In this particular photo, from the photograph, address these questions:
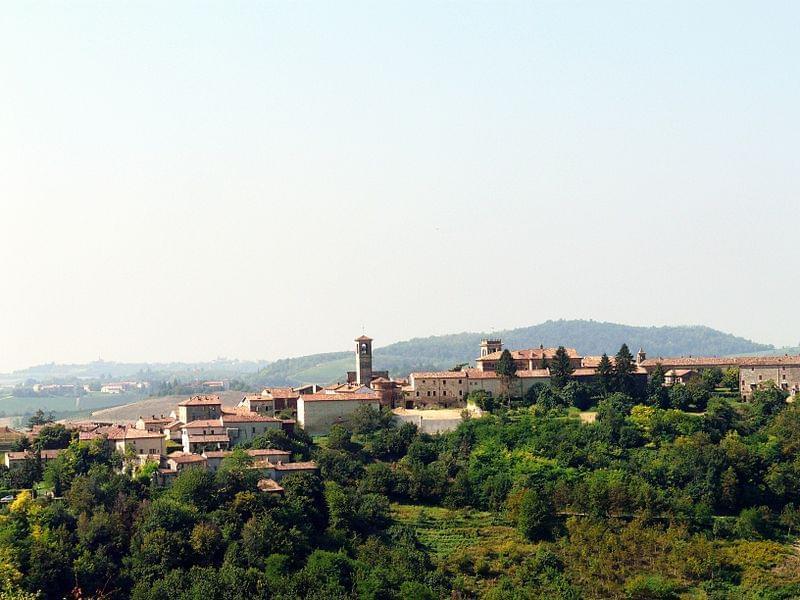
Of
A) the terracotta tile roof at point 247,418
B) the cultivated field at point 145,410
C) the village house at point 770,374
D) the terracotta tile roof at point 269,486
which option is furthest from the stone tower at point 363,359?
the cultivated field at point 145,410

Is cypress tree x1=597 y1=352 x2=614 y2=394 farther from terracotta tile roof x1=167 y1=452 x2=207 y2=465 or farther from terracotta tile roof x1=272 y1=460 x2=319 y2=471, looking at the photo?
terracotta tile roof x1=167 y1=452 x2=207 y2=465

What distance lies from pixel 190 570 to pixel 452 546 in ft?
29.9

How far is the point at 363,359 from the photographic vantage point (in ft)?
199

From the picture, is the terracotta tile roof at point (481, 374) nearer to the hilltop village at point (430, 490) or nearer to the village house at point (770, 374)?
the hilltop village at point (430, 490)

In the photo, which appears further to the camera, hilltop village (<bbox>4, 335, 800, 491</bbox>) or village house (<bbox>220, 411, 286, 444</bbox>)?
village house (<bbox>220, 411, 286, 444</bbox>)

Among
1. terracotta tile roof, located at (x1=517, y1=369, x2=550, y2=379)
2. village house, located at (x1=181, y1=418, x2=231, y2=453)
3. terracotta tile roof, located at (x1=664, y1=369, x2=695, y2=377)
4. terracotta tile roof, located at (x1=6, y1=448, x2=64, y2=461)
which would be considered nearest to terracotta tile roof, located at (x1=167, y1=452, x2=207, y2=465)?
village house, located at (x1=181, y1=418, x2=231, y2=453)

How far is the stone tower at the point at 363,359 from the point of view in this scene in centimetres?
6062

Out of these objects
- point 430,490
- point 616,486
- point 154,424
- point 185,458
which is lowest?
point 616,486

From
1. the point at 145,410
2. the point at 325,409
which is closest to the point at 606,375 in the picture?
the point at 325,409

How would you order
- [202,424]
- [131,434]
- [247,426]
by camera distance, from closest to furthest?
[131,434] → [202,424] → [247,426]

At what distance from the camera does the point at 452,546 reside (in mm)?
42688

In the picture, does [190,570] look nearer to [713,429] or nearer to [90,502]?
[90,502]

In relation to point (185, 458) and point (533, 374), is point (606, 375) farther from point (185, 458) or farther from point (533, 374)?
point (185, 458)

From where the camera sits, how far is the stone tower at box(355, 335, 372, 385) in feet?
199
